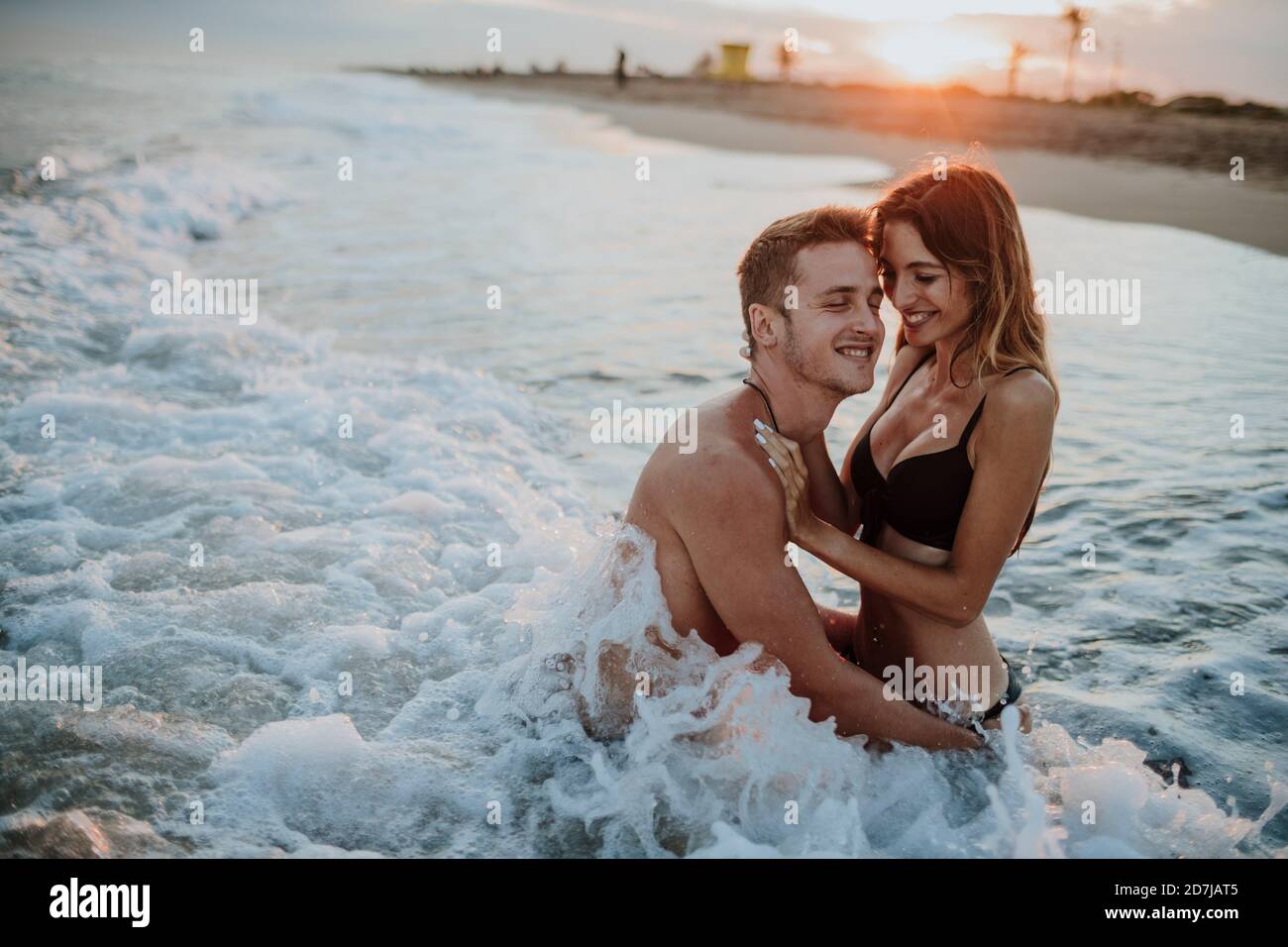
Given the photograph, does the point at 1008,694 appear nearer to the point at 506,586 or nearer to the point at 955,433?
the point at 955,433

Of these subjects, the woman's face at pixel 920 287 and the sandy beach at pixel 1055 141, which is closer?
the woman's face at pixel 920 287

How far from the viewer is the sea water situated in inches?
145

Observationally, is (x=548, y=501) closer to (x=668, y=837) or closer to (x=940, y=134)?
(x=668, y=837)

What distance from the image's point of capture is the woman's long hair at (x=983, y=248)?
147 inches

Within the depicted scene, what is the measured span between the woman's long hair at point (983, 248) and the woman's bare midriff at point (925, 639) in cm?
52

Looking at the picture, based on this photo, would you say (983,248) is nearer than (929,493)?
Yes

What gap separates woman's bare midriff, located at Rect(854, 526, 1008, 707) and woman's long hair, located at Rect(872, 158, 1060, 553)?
1.70ft

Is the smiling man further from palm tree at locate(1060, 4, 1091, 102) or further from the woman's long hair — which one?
palm tree at locate(1060, 4, 1091, 102)

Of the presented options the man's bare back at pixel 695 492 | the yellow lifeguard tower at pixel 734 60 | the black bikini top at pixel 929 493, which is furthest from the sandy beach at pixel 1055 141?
the yellow lifeguard tower at pixel 734 60

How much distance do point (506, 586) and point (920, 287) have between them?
8.92 ft

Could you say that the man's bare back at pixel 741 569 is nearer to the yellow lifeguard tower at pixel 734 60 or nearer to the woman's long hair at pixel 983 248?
the woman's long hair at pixel 983 248

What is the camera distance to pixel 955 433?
3.88 m

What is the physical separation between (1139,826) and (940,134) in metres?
31.0

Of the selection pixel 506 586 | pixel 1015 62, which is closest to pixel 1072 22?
pixel 1015 62
